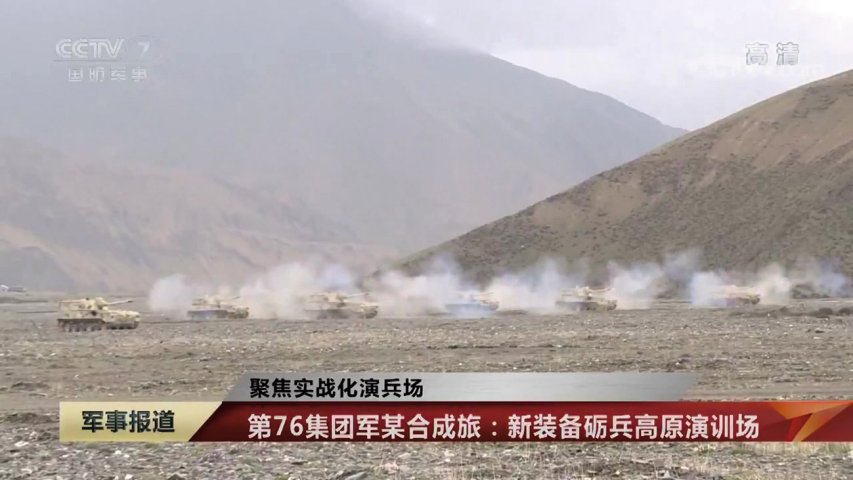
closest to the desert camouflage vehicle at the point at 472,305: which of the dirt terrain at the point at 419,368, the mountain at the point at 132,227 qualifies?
the dirt terrain at the point at 419,368

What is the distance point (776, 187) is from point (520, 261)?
22328 mm

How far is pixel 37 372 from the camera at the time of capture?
28.4 metres

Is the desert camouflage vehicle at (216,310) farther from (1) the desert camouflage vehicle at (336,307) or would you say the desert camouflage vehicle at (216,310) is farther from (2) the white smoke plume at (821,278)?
(2) the white smoke plume at (821,278)

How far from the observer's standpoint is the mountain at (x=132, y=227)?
131 m

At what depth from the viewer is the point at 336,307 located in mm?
56688

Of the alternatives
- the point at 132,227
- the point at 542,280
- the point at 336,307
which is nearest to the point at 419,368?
the point at 336,307

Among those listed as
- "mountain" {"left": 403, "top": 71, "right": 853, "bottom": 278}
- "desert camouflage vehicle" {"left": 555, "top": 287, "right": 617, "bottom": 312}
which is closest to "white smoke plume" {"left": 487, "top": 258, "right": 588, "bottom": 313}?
"mountain" {"left": 403, "top": 71, "right": 853, "bottom": 278}

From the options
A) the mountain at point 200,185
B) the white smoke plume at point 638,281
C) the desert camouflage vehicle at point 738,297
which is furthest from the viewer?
the mountain at point 200,185

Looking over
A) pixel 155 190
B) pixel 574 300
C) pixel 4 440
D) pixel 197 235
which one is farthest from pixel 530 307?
pixel 155 190

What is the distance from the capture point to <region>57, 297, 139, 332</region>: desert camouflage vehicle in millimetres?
49094

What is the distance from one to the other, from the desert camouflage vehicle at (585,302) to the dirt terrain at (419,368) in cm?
366

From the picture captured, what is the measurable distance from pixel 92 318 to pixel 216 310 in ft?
26.8

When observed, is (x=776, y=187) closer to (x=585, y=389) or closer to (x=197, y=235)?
(x=197, y=235)

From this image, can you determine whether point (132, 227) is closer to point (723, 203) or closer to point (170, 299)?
point (170, 299)
